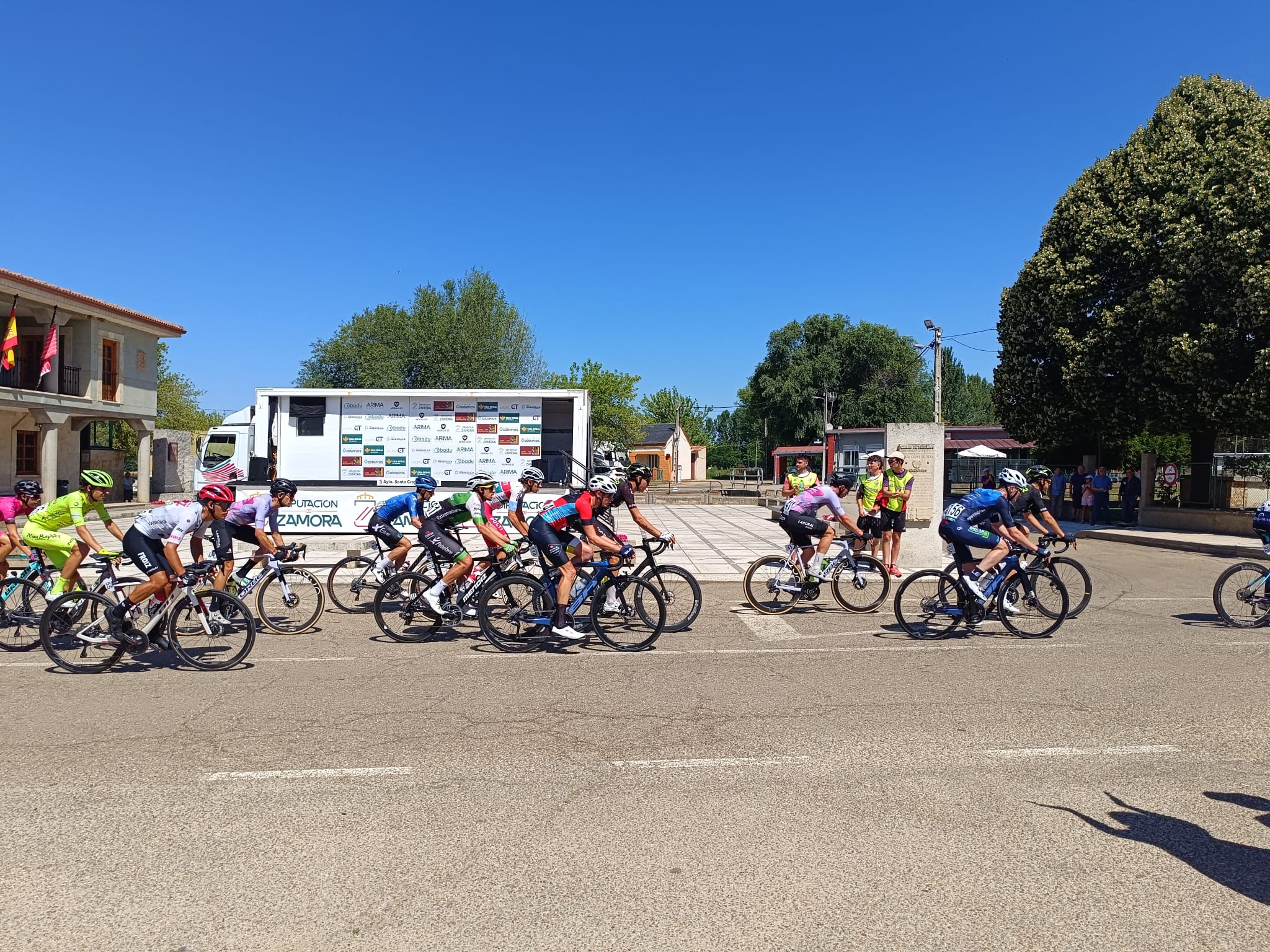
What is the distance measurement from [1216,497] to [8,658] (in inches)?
1000

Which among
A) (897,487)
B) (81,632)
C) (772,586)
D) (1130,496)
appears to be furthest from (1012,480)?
(1130,496)

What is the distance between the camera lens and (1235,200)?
2133 cm

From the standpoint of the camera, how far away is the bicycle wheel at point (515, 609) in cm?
816

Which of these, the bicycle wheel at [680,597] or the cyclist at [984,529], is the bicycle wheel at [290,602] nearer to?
the bicycle wheel at [680,597]

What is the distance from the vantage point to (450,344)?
47.3m

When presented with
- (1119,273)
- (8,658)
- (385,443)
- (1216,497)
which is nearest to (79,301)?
(385,443)

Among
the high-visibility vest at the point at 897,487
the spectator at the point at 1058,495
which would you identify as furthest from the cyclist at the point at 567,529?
the spectator at the point at 1058,495

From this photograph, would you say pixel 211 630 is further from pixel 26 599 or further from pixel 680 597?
pixel 680 597

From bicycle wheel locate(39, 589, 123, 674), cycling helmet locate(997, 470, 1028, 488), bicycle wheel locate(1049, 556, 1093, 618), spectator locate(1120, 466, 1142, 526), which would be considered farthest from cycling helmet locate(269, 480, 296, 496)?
spectator locate(1120, 466, 1142, 526)

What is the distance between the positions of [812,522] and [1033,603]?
7.84 feet

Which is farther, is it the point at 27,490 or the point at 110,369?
the point at 110,369

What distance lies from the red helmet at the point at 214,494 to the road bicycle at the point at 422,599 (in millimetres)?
1832

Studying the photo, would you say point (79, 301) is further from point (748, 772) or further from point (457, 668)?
point (748, 772)

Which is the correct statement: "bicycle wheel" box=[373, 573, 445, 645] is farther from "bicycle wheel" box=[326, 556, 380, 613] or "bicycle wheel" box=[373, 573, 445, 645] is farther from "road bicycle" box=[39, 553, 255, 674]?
"road bicycle" box=[39, 553, 255, 674]
